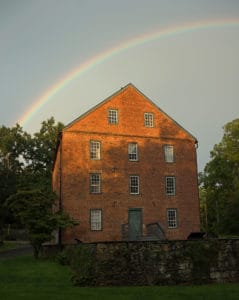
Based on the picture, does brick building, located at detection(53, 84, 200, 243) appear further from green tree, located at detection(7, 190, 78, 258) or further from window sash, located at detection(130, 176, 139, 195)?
green tree, located at detection(7, 190, 78, 258)

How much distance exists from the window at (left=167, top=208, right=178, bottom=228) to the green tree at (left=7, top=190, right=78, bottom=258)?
9.41 meters

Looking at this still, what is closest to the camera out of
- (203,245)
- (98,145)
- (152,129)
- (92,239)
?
(203,245)

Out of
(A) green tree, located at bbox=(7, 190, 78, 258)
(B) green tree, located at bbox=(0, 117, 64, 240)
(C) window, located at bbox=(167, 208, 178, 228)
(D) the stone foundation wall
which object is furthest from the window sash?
(B) green tree, located at bbox=(0, 117, 64, 240)

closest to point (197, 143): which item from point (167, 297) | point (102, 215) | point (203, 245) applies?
point (102, 215)

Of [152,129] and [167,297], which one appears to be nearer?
[167,297]

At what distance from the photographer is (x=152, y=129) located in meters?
34.3

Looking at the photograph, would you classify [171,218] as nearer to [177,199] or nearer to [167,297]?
[177,199]

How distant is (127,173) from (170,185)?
3899mm

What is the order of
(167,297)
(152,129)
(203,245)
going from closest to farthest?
(167,297) < (203,245) < (152,129)

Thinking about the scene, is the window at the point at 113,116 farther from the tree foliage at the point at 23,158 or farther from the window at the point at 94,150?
the tree foliage at the point at 23,158

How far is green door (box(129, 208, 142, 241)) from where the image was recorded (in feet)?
103

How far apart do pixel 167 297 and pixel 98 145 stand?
19937mm

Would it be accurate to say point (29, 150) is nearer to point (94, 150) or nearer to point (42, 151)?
point (42, 151)

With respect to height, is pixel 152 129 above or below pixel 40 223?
above
